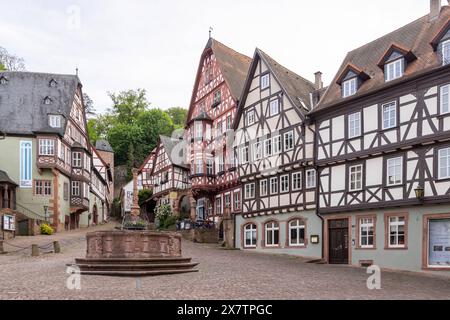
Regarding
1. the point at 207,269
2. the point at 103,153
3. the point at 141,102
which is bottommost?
the point at 207,269

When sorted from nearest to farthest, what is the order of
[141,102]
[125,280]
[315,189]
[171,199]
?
[125,280] → [315,189] → [171,199] → [141,102]

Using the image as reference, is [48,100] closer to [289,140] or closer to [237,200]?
[237,200]

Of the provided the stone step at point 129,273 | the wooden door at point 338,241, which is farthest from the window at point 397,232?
the stone step at point 129,273

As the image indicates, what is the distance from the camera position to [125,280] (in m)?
15.6

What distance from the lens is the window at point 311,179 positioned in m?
26.4

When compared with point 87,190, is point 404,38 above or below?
above

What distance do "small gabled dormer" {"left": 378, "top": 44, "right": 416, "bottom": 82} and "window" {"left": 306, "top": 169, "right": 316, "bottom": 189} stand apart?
607 centimetres

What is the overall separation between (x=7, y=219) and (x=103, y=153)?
122 feet

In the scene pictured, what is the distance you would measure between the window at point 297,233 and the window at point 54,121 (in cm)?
2117

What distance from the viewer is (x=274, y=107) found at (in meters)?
29.3

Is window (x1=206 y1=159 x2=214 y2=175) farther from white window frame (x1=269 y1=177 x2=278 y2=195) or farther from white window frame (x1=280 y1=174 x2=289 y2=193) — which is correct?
white window frame (x1=280 y1=174 x2=289 y2=193)
